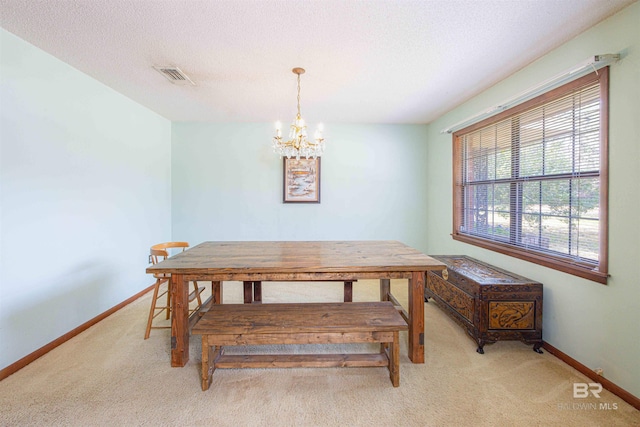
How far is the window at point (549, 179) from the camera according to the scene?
1.87m

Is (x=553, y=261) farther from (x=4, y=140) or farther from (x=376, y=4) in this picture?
(x=4, y=140)

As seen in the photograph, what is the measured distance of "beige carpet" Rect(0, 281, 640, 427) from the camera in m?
1.53

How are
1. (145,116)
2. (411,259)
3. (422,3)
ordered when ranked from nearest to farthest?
(422,3) → (411,259) → (145,116)

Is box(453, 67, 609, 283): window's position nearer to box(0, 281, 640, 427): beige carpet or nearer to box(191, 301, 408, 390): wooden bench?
box(0, 281, 640, 427): beige carpet

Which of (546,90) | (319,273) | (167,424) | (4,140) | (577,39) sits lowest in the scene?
(167,424)

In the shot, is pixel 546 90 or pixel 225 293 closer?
pixel 546 90

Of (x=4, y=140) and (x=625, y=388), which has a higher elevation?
(x=4, y=140)

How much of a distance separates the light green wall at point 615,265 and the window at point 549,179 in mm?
62

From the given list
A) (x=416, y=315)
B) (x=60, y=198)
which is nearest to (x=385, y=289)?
(x=416, y=315)

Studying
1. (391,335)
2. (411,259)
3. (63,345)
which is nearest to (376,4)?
(411,259)

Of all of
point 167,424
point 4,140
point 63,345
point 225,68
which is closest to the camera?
point 167,424

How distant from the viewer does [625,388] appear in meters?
1.65

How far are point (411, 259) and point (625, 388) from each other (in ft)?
4.80

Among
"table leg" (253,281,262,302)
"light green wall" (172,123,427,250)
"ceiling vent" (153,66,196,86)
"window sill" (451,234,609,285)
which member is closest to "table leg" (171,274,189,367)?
"table leg" (253,281,262,302)
